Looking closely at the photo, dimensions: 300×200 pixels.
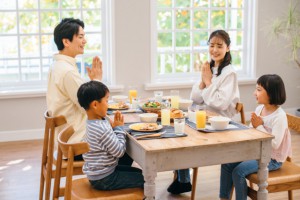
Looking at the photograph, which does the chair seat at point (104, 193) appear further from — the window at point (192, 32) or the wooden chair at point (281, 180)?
the window at point (192, 32)

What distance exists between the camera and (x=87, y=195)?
261 cm

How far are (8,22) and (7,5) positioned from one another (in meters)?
0.18

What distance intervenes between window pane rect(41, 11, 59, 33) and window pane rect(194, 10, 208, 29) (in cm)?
168

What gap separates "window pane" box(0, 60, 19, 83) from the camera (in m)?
5.45

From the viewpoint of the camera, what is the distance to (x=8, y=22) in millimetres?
5422

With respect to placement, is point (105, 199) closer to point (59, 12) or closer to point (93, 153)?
point (93, 153)

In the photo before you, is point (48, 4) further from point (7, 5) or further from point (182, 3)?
point (182, 3)

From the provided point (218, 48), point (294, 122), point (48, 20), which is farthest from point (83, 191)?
point (48, 20)

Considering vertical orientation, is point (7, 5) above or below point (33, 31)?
above

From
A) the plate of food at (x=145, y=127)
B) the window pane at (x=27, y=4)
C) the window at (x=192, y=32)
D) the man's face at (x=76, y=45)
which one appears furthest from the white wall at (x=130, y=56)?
the plate of food at (x=145, y=127)

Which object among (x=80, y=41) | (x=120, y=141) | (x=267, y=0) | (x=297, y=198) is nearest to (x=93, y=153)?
(x=120, y=141)

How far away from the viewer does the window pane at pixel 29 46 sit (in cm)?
548

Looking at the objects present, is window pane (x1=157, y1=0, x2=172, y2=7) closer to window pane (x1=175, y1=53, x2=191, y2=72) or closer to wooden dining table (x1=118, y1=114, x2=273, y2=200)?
window pane (x1=175, y1=53, x2=191, y2=72)

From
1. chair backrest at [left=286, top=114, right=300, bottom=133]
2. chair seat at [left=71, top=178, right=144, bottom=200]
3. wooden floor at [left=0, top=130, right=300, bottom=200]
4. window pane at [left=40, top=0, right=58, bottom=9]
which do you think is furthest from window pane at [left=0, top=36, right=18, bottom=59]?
chair backrest at [left=286, top=114, right=300, bottom=133]
